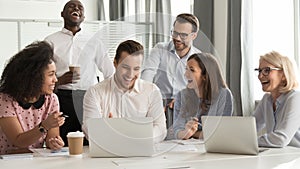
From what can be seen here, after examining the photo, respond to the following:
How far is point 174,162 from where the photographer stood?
2.06m

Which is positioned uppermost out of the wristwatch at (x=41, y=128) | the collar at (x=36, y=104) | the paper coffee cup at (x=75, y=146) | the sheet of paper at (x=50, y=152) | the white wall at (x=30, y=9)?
the white wall at (x=30, y=9)

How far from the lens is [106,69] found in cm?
248

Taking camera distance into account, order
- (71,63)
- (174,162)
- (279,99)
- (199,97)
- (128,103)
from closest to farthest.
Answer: (174,162)
(128,103)
(199,97)
(279,99)
(71,63)

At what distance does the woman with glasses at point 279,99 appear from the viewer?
2.60m

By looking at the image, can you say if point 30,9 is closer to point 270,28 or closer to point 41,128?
point 270,28

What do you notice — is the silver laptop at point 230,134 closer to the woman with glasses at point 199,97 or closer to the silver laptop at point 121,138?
the woman with glasses at point 199,97

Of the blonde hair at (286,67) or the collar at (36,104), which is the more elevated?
the blonde hair at (286,67)

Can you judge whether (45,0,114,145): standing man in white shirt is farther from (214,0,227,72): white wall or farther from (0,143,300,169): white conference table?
(214,0,227,72): white wall

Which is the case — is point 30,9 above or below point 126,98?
above

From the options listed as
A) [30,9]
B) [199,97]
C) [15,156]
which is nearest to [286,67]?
[199,97]

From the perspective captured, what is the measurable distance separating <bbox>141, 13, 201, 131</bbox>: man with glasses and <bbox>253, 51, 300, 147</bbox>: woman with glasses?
2.00ft

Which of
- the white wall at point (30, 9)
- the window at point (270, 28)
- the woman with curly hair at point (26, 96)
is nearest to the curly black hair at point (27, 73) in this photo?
the woman with curly hair at point (26, 96)

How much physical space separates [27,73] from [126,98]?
0.53m

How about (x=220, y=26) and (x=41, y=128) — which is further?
(x=220, y=26)
